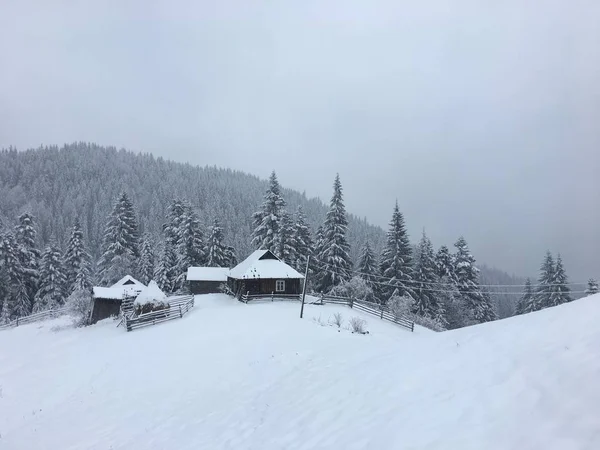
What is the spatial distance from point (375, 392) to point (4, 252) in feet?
167

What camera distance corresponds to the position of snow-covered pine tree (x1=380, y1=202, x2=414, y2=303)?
44.7 metres

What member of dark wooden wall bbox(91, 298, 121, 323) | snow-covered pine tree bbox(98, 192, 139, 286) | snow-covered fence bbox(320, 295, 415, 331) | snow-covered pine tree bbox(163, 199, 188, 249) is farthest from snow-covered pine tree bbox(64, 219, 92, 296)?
snow-covered fence bbox(320, 295, 415, 331)

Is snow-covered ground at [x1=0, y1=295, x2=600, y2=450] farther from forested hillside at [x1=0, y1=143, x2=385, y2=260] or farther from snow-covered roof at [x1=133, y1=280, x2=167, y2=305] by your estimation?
forested hillside at [x1=0, y1=143, x2=385, y2=260]

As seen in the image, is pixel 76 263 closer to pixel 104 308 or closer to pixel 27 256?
pixel 27 256

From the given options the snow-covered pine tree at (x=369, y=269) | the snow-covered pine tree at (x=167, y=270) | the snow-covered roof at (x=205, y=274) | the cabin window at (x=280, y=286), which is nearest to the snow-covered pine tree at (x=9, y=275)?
the snow-covered pine tree at (x=167, y=270)

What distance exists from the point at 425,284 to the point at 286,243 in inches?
724

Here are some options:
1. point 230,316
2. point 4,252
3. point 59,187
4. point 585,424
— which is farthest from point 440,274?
point 59,187

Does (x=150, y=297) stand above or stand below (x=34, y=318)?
above

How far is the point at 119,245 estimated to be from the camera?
50312 mm

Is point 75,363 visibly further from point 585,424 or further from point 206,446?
point 585,424

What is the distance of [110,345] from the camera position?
24.1 m

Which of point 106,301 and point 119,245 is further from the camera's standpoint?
point 119,245

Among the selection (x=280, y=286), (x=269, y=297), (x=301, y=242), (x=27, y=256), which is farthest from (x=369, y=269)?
(x=27, y=256)

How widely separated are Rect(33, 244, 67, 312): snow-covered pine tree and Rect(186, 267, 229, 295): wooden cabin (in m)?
16.5
